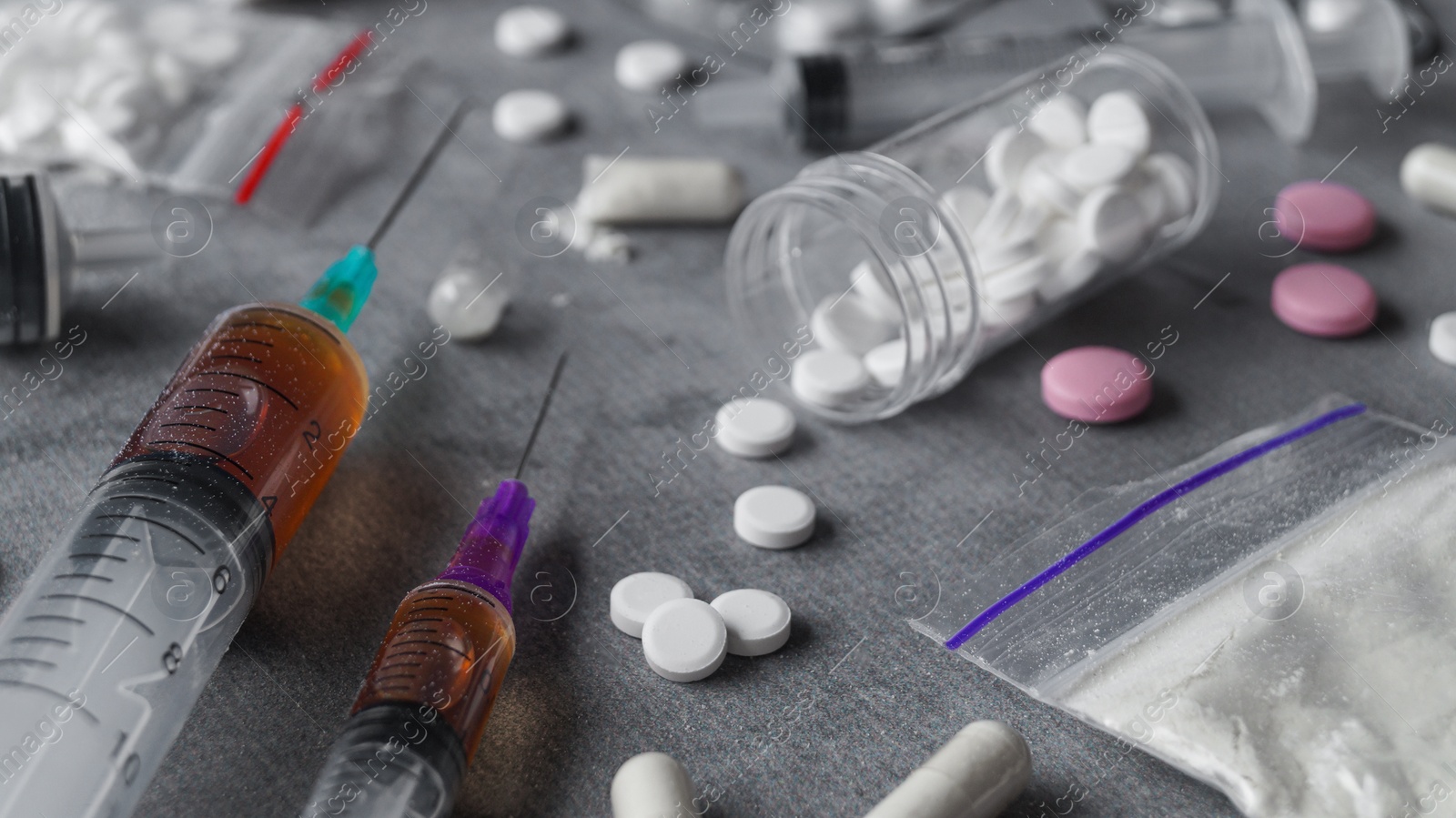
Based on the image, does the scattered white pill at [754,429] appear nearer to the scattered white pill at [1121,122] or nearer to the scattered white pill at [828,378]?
the scattered white pill at [828,378]

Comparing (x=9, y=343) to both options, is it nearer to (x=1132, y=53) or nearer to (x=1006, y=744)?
(x=1006, y=744)

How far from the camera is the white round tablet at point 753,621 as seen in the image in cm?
76

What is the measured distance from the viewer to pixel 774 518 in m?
0.85

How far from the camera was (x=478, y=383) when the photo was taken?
1.00m

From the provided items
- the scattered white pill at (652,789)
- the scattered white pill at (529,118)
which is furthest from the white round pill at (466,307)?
the scattered white pill at (652,789)

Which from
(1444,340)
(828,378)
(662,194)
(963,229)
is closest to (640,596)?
(828,378)

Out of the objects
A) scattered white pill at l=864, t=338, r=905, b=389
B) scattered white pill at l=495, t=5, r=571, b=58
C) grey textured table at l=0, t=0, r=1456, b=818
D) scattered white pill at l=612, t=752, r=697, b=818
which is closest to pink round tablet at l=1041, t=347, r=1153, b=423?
grey textured table at l=0, t=0, r=1456, b=818

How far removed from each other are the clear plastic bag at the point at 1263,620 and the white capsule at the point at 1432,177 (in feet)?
1.28

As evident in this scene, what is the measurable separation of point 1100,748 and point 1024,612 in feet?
0.30

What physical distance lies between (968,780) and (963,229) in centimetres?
43

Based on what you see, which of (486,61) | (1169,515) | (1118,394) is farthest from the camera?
(486,61)

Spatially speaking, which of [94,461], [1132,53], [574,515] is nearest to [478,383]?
[574,515]

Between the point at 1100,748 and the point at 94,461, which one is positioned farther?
the point at 94,461

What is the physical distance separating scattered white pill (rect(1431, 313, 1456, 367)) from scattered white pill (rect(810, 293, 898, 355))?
1.48 feet
